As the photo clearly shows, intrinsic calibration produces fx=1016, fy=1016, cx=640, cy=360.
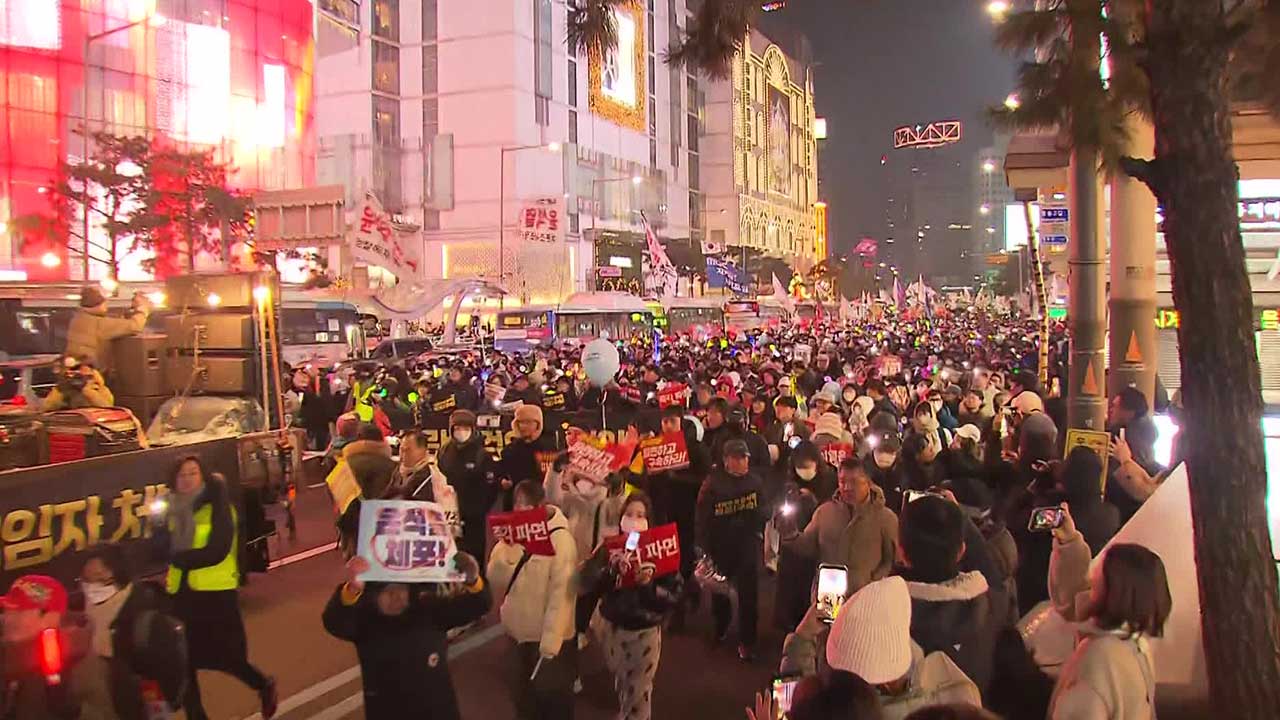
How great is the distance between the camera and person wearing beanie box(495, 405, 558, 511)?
26.2ft

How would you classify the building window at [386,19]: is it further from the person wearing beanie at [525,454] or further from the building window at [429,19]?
the person wearing beanie at [525,454]

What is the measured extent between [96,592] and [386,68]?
198ft

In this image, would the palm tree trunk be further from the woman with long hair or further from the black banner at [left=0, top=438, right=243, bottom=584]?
the black banner at [left=0, top=438, right=243, bottom=584]

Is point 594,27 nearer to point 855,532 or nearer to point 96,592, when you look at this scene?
point 855,532

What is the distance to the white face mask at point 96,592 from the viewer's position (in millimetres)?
4570

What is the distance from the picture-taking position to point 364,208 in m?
20.3

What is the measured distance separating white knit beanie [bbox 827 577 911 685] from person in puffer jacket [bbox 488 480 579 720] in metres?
2.10

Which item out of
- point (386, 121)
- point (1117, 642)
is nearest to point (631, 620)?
point (1117, 642)

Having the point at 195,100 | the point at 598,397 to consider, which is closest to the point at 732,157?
the point at 195,100

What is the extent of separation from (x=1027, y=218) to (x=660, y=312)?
104ft

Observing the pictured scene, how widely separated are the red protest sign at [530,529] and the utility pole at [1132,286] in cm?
747

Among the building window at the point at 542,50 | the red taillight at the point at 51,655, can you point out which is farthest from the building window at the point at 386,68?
the red taillight at the point at 51,655

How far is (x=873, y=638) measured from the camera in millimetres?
3100

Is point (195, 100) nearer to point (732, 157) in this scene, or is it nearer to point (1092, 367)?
point (1092, 367)
